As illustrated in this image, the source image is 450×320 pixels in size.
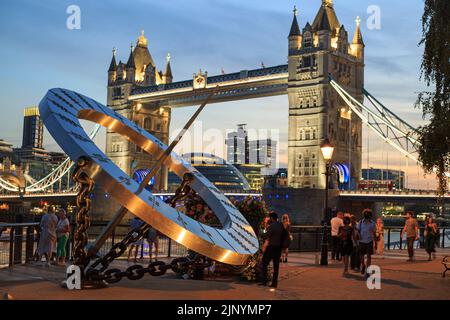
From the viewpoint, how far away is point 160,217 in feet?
30.6

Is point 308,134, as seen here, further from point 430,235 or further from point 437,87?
point 437,87

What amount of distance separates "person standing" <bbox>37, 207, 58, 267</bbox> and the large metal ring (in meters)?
3.29

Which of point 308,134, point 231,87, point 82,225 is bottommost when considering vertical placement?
point 82,225

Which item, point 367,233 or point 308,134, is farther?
point 308,134

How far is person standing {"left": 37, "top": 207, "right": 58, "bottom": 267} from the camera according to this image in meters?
14.0

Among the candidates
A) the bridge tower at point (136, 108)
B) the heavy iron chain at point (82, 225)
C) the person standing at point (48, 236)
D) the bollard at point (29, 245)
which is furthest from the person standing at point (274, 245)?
the bridge tower at point (136, 108)

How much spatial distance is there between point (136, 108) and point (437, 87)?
2818 inches

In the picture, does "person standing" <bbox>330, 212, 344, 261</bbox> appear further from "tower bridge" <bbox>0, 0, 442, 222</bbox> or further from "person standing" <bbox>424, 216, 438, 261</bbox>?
"tower bridge" <bbox>0, 0, 442, 222</bbox>

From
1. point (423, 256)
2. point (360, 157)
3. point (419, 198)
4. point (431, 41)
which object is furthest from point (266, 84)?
point (431, 41)

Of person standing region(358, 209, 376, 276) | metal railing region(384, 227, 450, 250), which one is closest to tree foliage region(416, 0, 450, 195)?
person standing region(358, 209, 376, 276)

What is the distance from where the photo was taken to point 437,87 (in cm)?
1440

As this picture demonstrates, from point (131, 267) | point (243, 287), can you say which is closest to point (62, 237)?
point (243, 287)

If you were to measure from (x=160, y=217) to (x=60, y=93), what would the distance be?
3.51 metres

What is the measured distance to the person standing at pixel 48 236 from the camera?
14.0m
